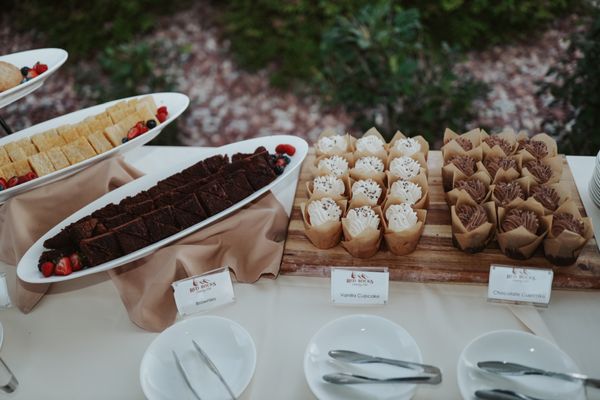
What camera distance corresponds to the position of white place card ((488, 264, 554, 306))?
156 centimetres

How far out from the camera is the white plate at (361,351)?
1345 mm

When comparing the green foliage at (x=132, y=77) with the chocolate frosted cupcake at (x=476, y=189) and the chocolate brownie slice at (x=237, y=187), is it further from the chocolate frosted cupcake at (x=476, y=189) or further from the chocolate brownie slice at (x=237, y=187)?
the chocolate frosted cupcake at (x=476, y=189)

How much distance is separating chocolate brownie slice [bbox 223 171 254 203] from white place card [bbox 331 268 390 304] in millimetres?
452

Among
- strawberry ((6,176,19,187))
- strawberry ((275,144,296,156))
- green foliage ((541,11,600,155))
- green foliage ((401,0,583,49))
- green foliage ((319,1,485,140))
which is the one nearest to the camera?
strawberry ((6,176,19,187))

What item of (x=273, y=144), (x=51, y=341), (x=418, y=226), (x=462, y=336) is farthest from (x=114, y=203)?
(x=462, y=336)

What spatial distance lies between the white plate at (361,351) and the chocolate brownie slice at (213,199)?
0.59 metres

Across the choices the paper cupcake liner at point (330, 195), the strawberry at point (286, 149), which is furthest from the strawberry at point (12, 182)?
the paper cupcake liner at point (330, 195)

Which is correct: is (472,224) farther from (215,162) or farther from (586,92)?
(586,92)

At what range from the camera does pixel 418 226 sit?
5.43 feet

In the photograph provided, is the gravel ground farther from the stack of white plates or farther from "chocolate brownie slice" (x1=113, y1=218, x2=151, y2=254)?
"chocolate brownie slice" (x1=113, y1=218, x2=151, y2=254)

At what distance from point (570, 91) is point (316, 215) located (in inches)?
73.0

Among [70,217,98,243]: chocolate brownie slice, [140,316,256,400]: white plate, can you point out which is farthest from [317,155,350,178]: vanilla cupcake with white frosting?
[70,217,98,243]: chocolate brownie slice

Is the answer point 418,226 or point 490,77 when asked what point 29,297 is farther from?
point 490,77

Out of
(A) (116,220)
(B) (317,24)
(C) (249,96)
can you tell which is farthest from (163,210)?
(B) (317,24)
